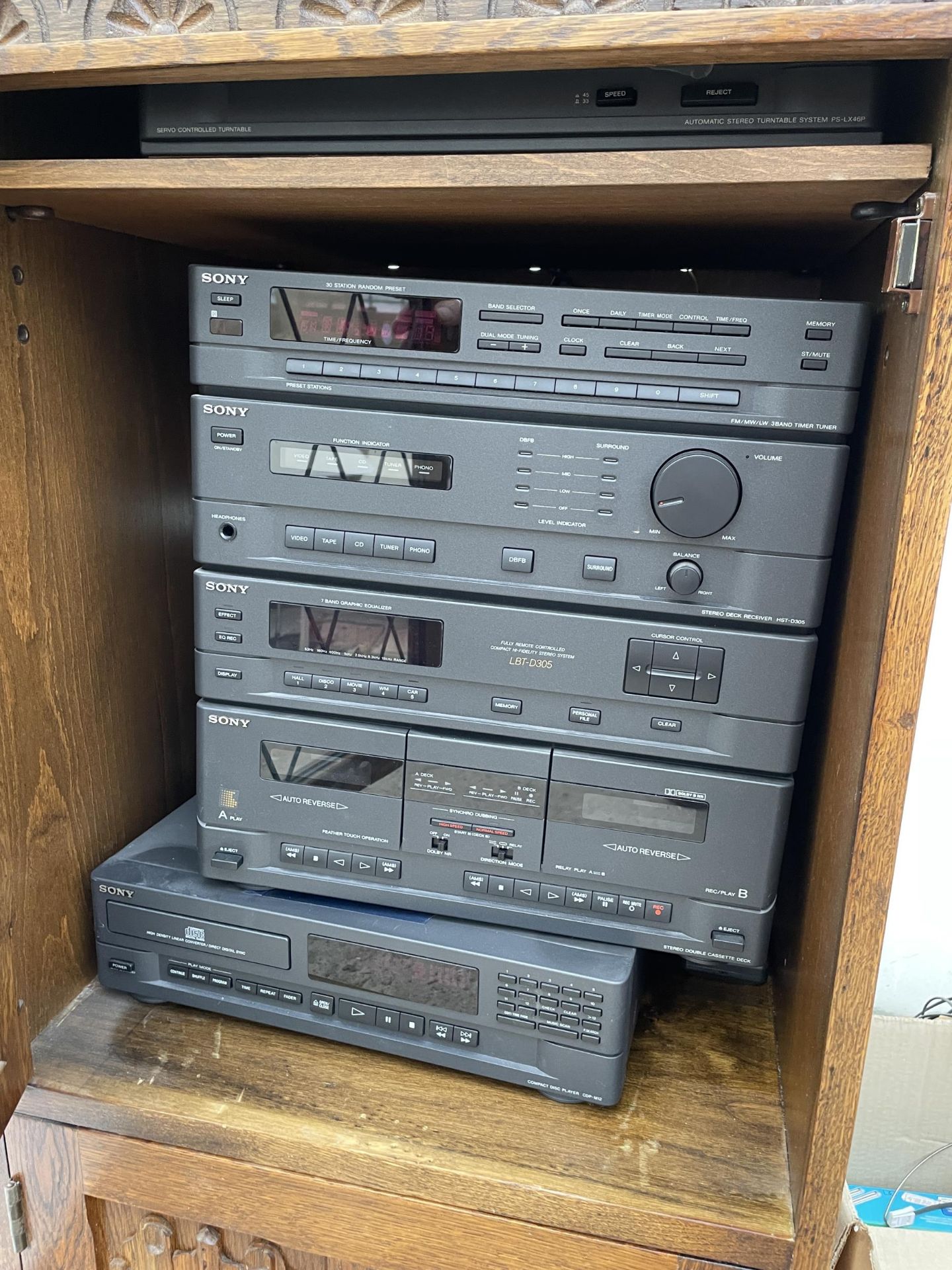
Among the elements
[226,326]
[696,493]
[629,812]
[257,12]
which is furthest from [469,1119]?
[257,12]

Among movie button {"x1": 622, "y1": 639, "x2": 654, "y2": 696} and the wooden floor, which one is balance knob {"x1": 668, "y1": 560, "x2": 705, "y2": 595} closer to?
movie button {"x1": 622, "y1": 639, "x2": 654, "y2": 696}

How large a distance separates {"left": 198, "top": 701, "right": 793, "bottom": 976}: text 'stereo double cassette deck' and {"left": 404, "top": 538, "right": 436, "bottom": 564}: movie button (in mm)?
132

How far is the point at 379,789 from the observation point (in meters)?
0.67

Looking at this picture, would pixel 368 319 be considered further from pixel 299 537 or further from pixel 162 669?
pixel 162 669

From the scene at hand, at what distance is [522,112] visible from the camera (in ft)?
1.76

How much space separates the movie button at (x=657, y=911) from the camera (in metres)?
0.64

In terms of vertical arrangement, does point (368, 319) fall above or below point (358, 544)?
above

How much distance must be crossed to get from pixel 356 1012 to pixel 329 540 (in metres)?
0.36

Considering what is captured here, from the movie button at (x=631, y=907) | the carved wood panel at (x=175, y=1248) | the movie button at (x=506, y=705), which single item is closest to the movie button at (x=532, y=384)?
the movie button at (x=506, y=705)

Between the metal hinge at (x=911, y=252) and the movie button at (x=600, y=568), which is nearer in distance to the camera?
the metal hinge at (x=911, y=252)

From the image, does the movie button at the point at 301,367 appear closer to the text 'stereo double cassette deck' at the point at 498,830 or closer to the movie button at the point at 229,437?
the movie button at the point at 229,437

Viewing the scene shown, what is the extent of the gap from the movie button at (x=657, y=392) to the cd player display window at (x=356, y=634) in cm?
21

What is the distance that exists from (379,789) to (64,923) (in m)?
0.30

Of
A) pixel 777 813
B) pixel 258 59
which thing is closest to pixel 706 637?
pixel 777 813
